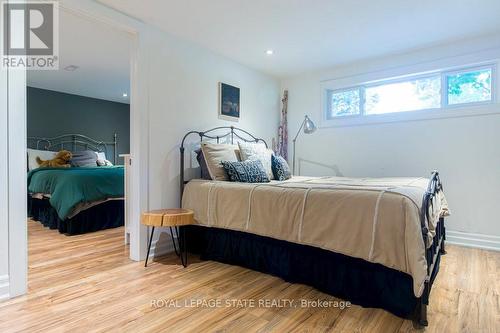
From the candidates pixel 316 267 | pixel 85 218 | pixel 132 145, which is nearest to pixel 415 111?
pixel 316 267

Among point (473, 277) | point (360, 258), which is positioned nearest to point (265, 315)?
point (360, 258)

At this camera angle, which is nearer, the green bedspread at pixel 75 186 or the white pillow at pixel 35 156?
the green bedspread at pixel 75 186

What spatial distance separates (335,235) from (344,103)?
9.12 ft

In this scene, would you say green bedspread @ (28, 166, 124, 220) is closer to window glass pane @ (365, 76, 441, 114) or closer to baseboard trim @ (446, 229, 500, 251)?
window glass pane @ (365, 76, 441, 114)

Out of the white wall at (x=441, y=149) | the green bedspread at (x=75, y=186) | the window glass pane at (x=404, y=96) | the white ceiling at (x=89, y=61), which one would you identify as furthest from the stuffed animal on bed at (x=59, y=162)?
the window glass pane at (x=404, y=96)

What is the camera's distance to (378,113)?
12.6 feet

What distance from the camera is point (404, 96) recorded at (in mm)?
3672

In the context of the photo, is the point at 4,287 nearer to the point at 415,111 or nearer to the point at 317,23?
the point at 317,23

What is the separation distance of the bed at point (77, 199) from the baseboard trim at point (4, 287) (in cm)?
172

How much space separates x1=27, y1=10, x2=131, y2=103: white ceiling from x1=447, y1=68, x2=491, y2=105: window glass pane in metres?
3.63

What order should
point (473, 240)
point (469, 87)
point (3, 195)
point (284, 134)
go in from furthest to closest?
point (284, 134) < point (469, 87) < point (473, 240) < point (3, 195)

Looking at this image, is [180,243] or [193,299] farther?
[180,243]

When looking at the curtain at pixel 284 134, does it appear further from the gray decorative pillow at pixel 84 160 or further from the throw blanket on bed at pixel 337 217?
the gray decorative pillow at pixel 84 160

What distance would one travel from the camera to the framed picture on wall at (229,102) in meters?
3.56
